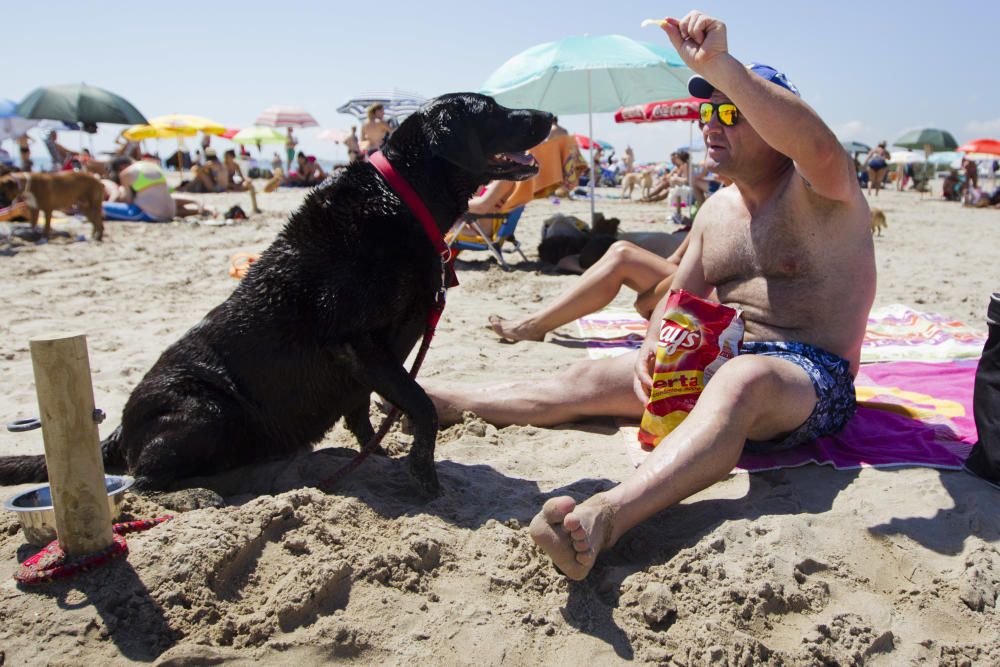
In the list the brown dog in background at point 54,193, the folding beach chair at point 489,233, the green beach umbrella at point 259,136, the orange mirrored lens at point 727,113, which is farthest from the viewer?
the green beach umbrella at point 259,136

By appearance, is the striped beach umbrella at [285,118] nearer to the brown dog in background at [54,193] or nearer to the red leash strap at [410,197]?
the brown dog in background at [54,193]

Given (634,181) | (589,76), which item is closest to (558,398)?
(589,76)

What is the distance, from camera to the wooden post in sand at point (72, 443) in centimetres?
171

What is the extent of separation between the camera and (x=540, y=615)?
1.82m

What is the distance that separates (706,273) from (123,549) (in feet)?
7.79

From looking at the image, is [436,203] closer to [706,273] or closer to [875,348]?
[706,273]

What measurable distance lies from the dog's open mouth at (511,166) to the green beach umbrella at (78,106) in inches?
704

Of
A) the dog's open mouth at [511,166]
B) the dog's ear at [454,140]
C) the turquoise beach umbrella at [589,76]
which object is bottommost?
the dog's open mouth at [511,166]

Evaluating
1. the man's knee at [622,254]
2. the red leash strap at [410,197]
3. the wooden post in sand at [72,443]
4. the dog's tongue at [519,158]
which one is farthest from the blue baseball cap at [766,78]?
the wooden post in sand at [72,443]

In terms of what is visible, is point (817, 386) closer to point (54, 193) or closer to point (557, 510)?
point (557, 510)

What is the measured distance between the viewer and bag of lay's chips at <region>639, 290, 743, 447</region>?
2.60 meters

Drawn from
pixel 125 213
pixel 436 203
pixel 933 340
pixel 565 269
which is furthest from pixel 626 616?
pixel 125 213

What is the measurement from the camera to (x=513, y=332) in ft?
15.7

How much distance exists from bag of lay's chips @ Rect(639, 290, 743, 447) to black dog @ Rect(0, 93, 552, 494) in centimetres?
89
